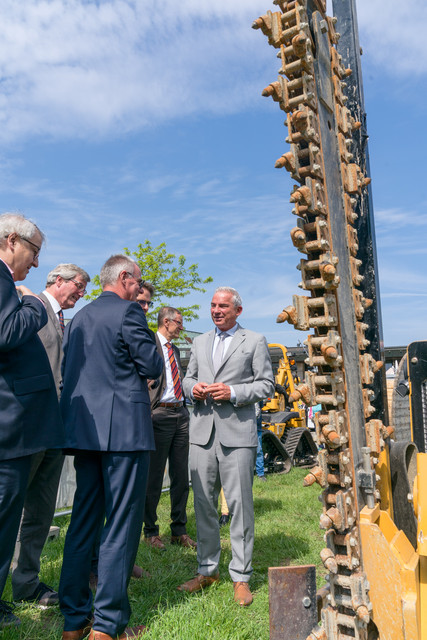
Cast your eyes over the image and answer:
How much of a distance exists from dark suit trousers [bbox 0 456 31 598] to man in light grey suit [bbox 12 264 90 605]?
79 centimetres

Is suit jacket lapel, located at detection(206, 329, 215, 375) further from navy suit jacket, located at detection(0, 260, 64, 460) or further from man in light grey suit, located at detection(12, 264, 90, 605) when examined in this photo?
navy suit jacket, located at detection(0, 260, 64, 460)

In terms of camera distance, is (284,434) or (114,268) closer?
(114,268)

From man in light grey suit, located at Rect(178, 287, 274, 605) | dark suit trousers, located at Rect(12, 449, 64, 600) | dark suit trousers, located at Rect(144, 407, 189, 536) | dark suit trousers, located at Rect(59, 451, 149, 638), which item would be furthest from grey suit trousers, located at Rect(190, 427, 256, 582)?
dark suit trousers, located at Rect(144, 407, 189, 536)

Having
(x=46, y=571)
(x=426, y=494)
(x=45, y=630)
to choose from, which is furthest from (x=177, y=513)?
(x=426, y=494)

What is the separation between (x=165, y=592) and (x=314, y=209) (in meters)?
2.90

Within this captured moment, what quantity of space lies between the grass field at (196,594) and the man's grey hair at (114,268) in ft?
6.63

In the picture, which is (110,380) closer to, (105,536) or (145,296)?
(105,536)

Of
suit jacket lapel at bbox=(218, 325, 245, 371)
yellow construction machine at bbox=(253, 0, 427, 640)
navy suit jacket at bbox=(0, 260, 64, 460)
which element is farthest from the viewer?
suit jacket lapel at bbox=(218, 325, 245, 371)

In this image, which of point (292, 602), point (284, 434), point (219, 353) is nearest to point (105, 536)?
point (292, 602)

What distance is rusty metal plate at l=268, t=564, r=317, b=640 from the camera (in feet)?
7.10

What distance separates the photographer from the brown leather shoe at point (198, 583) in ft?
12.1

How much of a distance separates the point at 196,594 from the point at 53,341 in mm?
1981

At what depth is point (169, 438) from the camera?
523 centimetres

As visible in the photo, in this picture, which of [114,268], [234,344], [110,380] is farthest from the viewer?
[234,344]
